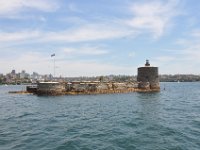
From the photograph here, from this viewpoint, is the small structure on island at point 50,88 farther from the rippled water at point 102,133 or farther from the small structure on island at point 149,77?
the rippled water at point 102,133

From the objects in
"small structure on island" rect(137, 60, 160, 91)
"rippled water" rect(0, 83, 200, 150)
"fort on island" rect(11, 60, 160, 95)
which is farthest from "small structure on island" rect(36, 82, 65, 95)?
"rippled water" rect(0, 83, 200, 150)

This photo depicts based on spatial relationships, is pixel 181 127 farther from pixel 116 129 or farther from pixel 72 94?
pixel 72 94

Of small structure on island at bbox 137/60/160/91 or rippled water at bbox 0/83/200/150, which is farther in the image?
small structure on island at bbox 137/60/160/91

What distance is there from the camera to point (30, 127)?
2288 centimetres

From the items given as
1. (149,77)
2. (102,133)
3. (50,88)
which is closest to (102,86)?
(50,88)

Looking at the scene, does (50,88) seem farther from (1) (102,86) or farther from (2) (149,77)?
(2) (149,77)

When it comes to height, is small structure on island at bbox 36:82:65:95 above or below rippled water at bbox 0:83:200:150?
above

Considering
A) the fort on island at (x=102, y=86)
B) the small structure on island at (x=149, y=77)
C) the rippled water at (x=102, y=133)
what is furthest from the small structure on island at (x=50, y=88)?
the rippled water at (x=102, y=133)

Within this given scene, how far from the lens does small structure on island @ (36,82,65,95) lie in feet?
180

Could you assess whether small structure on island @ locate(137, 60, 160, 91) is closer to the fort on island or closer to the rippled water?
the fort on island

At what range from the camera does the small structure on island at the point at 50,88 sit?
5478cm

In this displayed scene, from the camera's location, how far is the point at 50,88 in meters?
54.9

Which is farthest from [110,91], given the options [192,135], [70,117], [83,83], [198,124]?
[192,135]

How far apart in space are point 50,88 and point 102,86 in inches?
498
